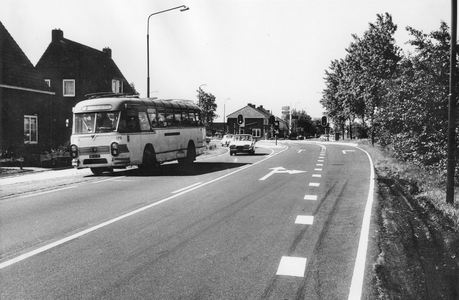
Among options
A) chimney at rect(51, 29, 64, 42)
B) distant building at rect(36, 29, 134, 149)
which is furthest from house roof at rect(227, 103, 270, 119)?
chimney at rect(51, 29, 64, 42)

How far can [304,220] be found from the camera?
24.9ft

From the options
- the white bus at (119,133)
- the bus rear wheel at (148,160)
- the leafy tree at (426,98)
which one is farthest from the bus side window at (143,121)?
the leafy tree at (426,98)

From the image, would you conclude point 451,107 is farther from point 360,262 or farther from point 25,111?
point 25,111

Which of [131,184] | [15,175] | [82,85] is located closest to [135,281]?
[131,184]

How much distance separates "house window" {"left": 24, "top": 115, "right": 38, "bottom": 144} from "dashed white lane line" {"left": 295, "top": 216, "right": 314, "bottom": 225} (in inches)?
829

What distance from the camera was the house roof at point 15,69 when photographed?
75.3ft

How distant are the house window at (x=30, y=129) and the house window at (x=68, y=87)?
12609 millimetres

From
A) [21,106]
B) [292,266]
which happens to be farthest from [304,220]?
[21,106]

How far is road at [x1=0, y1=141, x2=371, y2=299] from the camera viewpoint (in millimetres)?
4340

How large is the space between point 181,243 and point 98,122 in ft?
35.8

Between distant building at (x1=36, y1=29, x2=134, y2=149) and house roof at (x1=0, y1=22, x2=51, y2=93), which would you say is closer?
house roof at (x1=0, y1=22, x2=51, y2=93)

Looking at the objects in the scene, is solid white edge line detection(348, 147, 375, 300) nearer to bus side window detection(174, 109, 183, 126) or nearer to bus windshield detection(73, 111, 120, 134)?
bus windshield detection(73, 111, 120, 134)

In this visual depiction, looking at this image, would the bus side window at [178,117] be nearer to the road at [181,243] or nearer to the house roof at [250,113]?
the road at [181,243]

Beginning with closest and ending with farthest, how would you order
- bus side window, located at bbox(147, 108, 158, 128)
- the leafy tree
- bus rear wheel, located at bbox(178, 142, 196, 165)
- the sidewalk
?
the leafy tree
the sidewalk
bus side window, located at bbox(147, 108, 158, 128)
bus rear wheel, located at bbox(178, 142, 196, 165)
